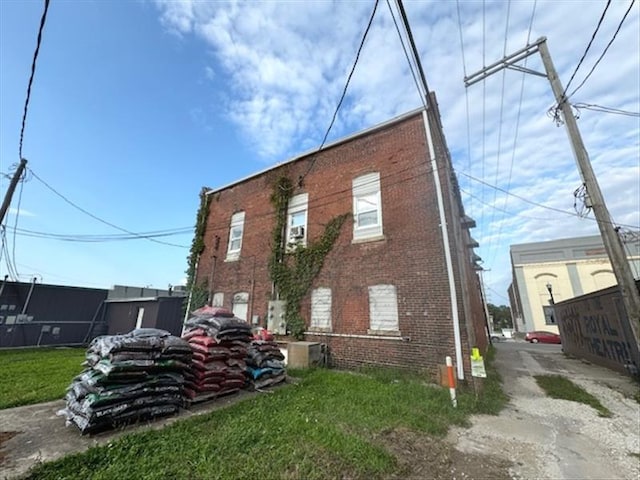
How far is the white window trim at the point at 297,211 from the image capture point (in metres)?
10.6

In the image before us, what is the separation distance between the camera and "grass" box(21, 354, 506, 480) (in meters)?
2.84

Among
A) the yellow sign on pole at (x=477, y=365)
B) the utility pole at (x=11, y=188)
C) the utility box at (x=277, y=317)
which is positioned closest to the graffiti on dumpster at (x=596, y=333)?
the yellow sign on pole at (x=477, y=365)

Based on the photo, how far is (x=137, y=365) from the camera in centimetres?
405

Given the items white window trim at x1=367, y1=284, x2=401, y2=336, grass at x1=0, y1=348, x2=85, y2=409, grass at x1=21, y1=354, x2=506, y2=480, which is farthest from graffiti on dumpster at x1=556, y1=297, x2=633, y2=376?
grass at x1=0, y1=348, x2=85, y2=409

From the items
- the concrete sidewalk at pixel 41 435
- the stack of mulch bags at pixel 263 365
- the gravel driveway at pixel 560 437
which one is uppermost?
the stack of mulch bags at pixel 263 365

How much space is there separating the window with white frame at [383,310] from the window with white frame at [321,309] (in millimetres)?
1527

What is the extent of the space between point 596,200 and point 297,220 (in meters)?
8.71

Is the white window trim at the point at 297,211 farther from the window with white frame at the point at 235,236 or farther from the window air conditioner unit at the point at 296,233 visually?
the window with white frame at the point at 235,236

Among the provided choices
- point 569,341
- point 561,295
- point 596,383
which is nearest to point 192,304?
point 596,383

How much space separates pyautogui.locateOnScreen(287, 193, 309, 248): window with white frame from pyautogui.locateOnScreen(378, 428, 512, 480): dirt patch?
7.43 meters

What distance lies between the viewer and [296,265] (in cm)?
1027

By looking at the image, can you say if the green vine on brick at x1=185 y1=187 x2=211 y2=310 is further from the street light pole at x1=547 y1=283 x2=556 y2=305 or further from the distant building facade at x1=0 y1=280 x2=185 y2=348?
the street light pole at x1=547 y1=283 x2=556 y2=305

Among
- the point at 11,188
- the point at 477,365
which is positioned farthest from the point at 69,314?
the point at 477,365

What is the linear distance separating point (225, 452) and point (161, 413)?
1731mm
